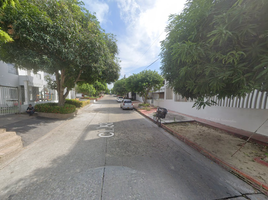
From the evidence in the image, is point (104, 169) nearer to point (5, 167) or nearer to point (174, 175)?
point (174, 175)

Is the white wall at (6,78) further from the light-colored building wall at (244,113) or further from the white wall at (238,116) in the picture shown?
the white wall at (238,116)

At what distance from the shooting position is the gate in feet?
27.0

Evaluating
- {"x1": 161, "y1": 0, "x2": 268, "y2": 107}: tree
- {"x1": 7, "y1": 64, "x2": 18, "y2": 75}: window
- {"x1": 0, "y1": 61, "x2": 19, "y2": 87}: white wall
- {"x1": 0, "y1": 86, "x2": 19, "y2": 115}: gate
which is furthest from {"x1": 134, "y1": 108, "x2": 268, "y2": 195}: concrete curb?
{"x1": 7, "y1": 64, "x2": 18, "y2": 75}: window

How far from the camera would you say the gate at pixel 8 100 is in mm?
8241

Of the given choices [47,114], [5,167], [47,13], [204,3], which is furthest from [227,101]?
[47,114]

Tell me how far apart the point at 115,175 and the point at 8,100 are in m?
12.4

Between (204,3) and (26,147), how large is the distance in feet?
22.7

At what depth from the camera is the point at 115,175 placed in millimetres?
2539

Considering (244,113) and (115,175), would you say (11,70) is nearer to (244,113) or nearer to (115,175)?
(115,175)

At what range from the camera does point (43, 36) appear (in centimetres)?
484

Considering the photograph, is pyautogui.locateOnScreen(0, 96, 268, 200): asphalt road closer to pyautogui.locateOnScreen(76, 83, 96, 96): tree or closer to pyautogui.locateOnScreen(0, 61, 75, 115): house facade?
pyautogui.locateOnScreen(0, 61, 75, 115): house facade

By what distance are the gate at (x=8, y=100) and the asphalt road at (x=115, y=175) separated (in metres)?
7.10

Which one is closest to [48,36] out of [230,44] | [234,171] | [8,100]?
[230,44]

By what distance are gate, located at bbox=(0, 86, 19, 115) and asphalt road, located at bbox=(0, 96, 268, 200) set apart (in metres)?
7.10
